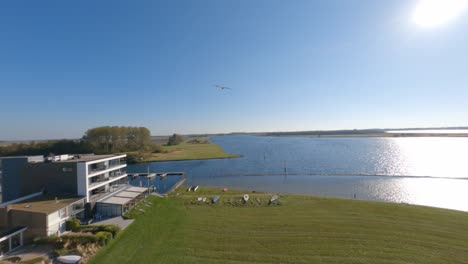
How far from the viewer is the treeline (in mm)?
98750

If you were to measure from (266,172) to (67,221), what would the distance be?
51.2m

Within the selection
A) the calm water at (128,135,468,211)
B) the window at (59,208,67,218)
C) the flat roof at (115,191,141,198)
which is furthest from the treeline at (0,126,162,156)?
the window at (59,208,67,218)

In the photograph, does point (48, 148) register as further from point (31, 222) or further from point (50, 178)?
point (31, 222)

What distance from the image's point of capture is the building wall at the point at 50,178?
30969mm

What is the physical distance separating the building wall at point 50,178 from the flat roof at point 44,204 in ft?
5.17

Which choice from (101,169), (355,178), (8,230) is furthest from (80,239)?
(355,178)

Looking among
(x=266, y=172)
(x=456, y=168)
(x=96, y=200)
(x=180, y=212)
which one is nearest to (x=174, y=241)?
(x=180, y=212)

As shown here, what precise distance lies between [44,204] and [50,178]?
597cm

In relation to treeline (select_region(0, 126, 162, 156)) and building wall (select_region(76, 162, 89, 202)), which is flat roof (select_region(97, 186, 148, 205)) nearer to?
building wall (select_region(76, 162, 89, 202))

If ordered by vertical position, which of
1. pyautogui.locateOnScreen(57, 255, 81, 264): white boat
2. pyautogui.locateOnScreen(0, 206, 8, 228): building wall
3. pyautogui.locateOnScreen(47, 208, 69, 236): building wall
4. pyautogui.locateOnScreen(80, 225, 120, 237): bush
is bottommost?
pyautogui.locateOnScreen(57, 255, 81, 264): white boat

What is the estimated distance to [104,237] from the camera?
23.2 metres

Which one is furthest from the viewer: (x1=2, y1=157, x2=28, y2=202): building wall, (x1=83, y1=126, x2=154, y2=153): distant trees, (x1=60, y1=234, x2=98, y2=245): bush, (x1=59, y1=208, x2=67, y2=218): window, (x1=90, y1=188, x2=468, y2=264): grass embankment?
(x1=83, y1=126, x2=154, y2=153): distant trees

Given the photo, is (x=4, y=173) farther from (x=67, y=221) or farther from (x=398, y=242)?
(x=398, y=242)

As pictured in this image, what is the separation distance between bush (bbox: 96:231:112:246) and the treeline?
3449 inches
